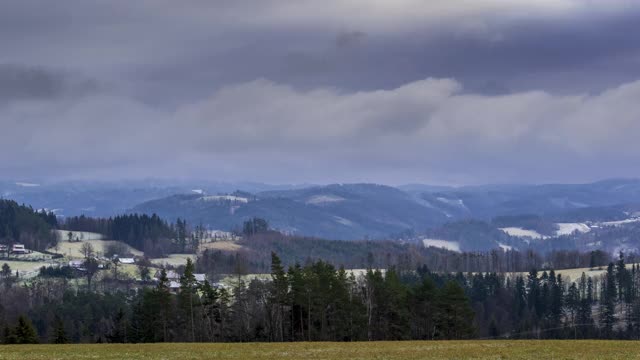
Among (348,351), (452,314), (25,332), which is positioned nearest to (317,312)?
(452,314)

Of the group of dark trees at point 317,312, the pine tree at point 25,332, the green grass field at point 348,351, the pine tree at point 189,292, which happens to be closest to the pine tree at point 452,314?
the group of dark trees at point 317,312

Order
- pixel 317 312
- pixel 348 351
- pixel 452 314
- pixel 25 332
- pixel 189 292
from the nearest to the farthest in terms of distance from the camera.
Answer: pixel 348 351
pixel 25 332
pixel 317 312
pixel 452 314
pixel 189 292

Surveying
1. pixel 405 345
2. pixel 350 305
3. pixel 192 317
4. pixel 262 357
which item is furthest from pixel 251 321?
pixel 262 357

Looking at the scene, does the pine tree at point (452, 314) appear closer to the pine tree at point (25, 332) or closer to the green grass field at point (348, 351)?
the green grass field at point (348, 351)

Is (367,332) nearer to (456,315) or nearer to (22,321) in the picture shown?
(456,315)

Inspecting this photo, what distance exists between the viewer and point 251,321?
18000 centimetres

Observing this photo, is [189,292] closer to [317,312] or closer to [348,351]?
[317,312]

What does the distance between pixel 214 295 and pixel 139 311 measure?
610 inches

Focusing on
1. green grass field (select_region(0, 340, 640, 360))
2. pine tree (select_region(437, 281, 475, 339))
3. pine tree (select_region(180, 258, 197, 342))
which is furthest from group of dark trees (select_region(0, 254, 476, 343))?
green grass field (select_region(0, 340, 640, 360))

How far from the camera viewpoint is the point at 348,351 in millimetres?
80500

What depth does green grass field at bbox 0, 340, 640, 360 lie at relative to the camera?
7200 cm

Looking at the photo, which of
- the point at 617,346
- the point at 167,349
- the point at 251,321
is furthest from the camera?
the point at 251,321

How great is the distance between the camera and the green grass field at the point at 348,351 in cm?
7200

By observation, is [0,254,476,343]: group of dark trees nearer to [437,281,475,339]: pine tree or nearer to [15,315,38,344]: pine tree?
[437,281,475,339]: pine tree
